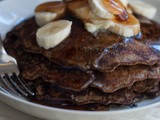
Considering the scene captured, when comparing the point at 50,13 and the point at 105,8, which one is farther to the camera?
the point at 50,13

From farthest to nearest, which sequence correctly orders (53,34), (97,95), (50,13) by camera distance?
(50,13)
(53,34)
(97,95)

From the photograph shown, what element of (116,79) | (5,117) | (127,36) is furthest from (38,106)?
(127,36)

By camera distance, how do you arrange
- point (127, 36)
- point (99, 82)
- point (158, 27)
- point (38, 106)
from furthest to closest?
point (158, 27) → point (127, 36) → point (99, 82) → point (38, 106)

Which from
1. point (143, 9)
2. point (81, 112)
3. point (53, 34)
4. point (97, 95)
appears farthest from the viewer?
point (143, 9)

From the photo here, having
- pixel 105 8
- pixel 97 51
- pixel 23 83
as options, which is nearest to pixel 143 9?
pixel 105 8

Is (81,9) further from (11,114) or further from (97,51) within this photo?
(11,114)

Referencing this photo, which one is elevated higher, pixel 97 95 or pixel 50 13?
pixel 50 13

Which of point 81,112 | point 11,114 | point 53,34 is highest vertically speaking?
point 53,34

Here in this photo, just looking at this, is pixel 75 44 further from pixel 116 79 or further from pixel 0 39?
pixel 0 39
